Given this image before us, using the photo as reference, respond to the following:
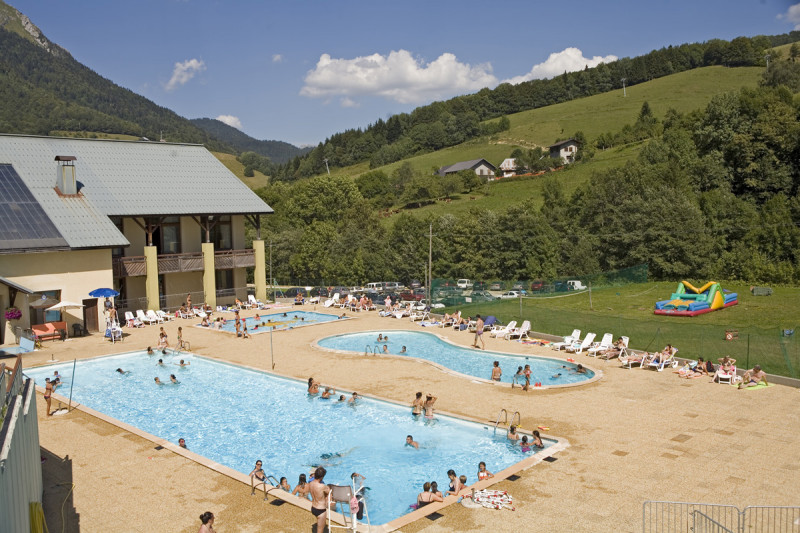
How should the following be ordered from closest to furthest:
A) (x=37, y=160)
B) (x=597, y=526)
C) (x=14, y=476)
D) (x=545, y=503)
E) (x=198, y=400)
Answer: (x=14, y=476) → (x=597, y=526) → (x=545, y=503) → (x=198, y=400) → (x=37, y=160)

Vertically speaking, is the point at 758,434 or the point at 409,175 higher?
the point at 409,175

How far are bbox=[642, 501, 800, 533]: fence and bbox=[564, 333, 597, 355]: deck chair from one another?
1443 centimetres

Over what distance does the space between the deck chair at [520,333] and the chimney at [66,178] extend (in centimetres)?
2362

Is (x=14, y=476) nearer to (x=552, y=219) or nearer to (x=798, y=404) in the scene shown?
(x=798, y=404)

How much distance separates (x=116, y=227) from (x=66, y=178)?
11.7 feet

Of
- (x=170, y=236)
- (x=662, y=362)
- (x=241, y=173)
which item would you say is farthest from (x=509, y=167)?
(x=241, y=173)

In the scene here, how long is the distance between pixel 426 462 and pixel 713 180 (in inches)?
1897

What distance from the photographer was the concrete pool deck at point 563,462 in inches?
456

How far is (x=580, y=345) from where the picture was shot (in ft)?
85.1

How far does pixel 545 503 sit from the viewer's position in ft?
39.2

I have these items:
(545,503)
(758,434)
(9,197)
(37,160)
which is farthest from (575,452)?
(37,160)

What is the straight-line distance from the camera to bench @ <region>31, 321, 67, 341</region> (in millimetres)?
29391

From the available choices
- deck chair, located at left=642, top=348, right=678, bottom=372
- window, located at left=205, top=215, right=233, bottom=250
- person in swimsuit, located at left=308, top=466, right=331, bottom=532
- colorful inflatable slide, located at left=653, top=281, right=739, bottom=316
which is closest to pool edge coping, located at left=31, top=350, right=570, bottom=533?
person in swimsuit, located at left=308, top=466, right=331, bottom=532

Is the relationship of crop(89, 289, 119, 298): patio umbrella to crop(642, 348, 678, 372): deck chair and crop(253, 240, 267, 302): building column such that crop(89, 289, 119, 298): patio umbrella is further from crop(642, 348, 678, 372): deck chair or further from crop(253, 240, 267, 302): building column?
crop(642, 348, 678, 372): deck chair
